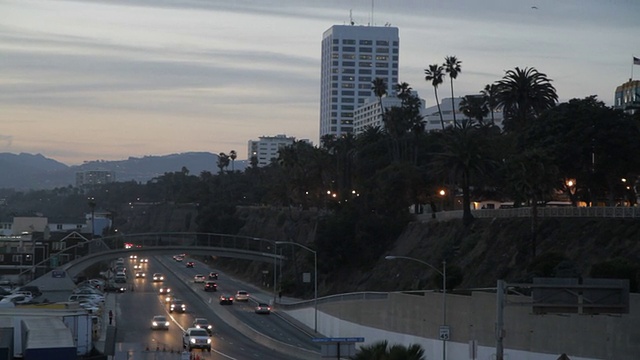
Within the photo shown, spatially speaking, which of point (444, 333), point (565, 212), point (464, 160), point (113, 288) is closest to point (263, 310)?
point (464, 160)

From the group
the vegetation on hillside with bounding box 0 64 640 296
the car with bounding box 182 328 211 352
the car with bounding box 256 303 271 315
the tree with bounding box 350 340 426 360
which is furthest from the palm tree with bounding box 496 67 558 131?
the tree with bounding box 350 340 426 360

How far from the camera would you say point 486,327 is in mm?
55469

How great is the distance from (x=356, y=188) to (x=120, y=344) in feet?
259

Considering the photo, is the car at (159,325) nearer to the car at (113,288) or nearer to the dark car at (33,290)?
the dark car at (33,290)

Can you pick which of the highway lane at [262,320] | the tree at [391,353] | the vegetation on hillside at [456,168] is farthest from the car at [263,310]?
the tree at [391,353]

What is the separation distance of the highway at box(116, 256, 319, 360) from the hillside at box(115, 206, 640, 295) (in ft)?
41.3

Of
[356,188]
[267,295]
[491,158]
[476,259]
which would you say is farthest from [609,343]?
[356,188]

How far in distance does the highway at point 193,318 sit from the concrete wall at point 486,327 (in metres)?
5.36

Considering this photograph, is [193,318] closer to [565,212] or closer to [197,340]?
[197,340]

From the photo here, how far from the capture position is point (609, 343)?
45.9m

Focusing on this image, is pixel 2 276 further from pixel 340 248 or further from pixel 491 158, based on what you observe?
pixel 491 158

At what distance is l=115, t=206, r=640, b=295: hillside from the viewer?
72000 millimetres

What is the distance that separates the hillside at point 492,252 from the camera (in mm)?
72000

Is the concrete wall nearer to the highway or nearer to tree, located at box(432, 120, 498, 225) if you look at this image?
the highway
